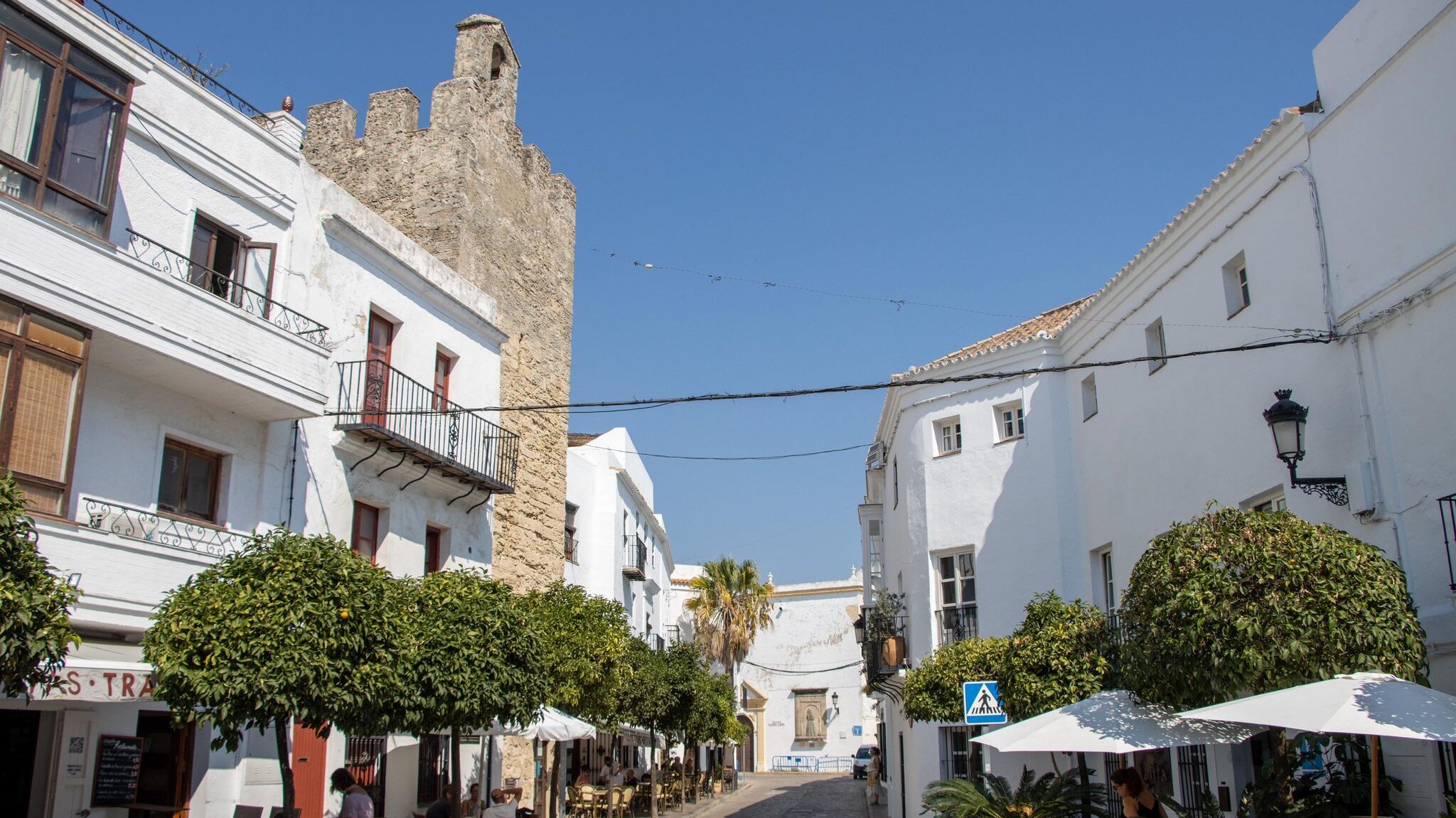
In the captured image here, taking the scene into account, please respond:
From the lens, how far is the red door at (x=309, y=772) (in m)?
13.9

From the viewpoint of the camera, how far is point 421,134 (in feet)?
70.0

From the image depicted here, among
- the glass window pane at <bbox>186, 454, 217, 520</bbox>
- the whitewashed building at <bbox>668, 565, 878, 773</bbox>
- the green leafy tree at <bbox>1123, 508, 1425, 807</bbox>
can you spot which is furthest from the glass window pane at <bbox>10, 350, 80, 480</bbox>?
the whitewashed building at <bbox>668, 565, 878, 773</bbox>

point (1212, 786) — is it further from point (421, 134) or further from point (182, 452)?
point (421, 134)

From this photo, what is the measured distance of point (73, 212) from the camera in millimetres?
10891

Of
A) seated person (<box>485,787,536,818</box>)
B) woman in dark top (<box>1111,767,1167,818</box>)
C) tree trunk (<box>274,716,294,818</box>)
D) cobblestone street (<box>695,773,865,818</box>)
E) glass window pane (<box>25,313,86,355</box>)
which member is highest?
glass window pane (<box>25,313,86,355</box>)

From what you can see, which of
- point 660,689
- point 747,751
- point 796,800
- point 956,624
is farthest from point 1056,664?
point 747,751

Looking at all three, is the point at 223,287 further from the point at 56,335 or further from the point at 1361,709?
the point at 1361,709

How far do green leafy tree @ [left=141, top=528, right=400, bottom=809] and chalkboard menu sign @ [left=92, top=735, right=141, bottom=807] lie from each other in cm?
195

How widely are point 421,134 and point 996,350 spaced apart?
37.3 feet

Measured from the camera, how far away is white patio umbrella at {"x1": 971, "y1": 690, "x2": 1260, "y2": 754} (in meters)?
10.0

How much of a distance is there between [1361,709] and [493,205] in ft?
59.0

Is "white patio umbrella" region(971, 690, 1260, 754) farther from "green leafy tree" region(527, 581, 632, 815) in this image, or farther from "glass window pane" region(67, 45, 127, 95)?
"glass window pane" region(67, 45, 127, 95)

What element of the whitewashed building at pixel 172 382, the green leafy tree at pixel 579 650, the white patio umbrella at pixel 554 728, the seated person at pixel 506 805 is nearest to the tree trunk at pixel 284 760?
the whitewashed building at pixel 172 382

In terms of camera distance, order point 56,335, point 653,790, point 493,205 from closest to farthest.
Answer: point 56,335 → point 493,205 → point 653,790
